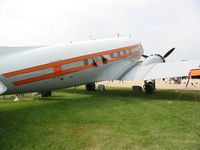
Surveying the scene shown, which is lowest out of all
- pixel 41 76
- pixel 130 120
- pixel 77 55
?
pixel 130 120

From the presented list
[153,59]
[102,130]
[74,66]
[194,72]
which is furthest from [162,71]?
[102,130]

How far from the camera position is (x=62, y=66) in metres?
9.52

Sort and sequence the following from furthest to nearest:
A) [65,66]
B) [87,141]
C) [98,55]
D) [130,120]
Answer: [98,55], [65,66], [130,120], [87,141]

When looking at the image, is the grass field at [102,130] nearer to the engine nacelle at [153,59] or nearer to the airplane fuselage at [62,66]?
the airplane fuselage at [62,66]

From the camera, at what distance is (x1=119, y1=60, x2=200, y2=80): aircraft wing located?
35.3 feet

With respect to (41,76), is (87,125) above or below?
below

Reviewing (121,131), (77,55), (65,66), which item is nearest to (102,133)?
(121,131)

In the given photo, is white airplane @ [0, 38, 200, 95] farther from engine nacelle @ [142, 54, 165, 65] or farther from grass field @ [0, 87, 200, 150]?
grass field @ [0, 87, 200, 150]

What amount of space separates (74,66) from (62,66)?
840mm

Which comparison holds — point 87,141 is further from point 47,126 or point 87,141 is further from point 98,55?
point 98,55

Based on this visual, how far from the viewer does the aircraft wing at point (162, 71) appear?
10750 millimetres

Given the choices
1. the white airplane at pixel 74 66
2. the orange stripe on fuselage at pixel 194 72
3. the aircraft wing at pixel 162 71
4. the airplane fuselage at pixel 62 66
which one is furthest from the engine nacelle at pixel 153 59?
the orange stripe on fuselage at pixel 194 72

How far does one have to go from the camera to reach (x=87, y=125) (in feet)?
19.1

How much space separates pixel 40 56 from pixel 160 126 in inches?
234
